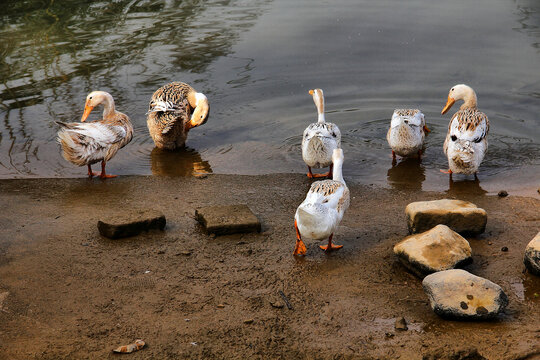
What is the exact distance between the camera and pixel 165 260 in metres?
5.70

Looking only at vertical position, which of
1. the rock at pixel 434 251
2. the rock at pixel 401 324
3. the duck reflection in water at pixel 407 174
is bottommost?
the duck reflection in water at pixel 407 174

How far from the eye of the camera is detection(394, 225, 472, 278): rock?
5.14 meters

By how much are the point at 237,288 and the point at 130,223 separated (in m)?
1.47

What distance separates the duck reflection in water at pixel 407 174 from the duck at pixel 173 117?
2957 millimetres

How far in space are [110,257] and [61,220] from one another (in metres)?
1.11

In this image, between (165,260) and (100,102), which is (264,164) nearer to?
(100,102)

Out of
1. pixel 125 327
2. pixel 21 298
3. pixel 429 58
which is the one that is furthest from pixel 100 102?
pixel 429 58

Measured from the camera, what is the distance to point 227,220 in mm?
6184

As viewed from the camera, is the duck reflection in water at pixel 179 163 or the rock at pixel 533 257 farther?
the duck reflection in water at pixel 179 163

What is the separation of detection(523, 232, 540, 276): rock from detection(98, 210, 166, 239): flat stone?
3.39 meters

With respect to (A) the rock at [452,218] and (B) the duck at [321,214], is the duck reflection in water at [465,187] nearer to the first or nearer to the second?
(A) the rock at [452,218]

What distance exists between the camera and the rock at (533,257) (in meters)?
5.00

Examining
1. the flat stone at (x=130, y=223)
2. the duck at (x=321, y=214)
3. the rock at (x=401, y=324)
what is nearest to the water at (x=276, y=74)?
the duck at (x=321, y=214)

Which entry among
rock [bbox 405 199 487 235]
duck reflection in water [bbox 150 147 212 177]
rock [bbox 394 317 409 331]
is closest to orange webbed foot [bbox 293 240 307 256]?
rock [bbox 405 199 487 235]
